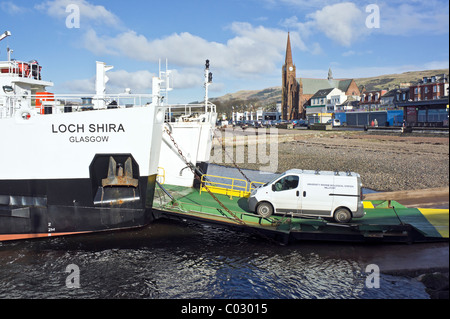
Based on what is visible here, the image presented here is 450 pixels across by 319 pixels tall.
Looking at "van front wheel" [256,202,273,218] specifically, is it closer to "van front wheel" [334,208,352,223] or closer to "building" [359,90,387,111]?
"van front wheel" [334,208,352,223]

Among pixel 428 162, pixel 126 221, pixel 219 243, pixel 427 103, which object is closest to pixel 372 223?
pixel 219 243

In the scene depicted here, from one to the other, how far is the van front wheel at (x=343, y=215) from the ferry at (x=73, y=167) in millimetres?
6989

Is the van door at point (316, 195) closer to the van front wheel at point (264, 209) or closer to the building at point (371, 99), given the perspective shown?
the van front wheel at point (264, 209)

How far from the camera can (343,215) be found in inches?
510

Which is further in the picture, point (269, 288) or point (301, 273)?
point (301, 273)

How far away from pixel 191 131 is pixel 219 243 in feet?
20.0

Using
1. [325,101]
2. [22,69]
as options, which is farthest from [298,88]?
[22,69]

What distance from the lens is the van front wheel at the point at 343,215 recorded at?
1290 cm

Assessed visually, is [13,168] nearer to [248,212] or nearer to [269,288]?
[248,212]

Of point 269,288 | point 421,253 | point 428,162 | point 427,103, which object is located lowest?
point 269,288

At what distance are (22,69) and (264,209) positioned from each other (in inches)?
512

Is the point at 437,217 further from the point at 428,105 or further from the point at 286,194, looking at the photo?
the point at 428,105

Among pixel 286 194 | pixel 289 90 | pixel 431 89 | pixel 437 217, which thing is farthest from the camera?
pixel 289 90

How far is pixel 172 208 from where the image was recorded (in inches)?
572
